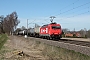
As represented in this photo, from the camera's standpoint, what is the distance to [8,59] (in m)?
13.5

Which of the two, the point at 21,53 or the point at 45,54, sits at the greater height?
the point at 21,53

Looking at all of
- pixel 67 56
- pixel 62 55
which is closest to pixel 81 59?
pixel 67 56

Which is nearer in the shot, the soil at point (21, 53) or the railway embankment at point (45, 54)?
the railway embankment at point (45, 54)

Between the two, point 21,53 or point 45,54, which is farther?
point 45,54

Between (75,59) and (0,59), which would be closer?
(75,59)

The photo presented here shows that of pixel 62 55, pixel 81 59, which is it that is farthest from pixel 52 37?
pixel 81 59

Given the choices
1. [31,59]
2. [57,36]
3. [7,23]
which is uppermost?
[7,23]

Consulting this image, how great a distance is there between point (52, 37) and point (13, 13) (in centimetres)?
5572

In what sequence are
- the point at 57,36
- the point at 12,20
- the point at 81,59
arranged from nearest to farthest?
the point at 81,59 → the point at 57,36 → the point at 12,20

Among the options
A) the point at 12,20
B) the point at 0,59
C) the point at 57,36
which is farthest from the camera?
the point at 12,20

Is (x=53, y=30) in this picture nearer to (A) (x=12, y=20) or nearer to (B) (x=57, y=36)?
(B) (x=57, y=36)

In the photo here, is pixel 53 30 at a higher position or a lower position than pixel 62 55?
higher

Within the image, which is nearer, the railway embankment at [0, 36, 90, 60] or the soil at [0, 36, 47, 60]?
the railway embankment at [0, 36, 90, 60]

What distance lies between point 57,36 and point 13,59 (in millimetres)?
22043
